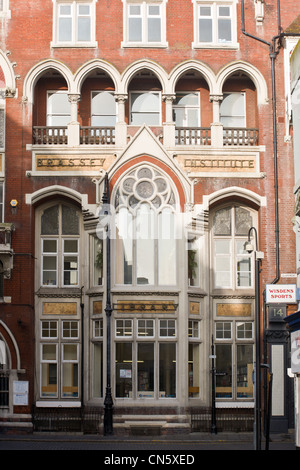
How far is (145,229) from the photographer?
110ft

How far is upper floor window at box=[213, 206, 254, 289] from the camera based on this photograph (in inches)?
1366

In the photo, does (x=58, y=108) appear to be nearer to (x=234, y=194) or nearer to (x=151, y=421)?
(x=234, y=194)

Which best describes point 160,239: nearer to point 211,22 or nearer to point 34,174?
point 34,174

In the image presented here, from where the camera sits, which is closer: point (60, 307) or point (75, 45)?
point (60, 307)

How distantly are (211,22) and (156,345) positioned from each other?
48.4 feet

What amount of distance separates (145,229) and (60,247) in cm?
395

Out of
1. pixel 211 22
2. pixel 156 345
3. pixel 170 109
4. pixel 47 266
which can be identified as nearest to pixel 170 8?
pixel 211 22

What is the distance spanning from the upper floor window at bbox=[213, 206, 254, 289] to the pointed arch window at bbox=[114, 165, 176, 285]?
2334mm

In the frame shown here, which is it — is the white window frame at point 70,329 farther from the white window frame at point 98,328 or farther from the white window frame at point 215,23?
the white window frame at point 215,23

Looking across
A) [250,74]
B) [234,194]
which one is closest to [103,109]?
[250,74]

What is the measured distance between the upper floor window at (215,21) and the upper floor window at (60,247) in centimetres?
994

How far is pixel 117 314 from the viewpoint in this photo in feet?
108

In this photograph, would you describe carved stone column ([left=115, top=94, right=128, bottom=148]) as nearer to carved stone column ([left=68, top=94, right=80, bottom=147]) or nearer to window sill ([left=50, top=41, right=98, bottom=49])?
carved stone column ([left=68, top=94, right=80, bottom=147])

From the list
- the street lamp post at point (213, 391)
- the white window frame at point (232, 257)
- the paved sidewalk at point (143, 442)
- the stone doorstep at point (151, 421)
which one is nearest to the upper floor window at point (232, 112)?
the white window frame at point (232, 257)
